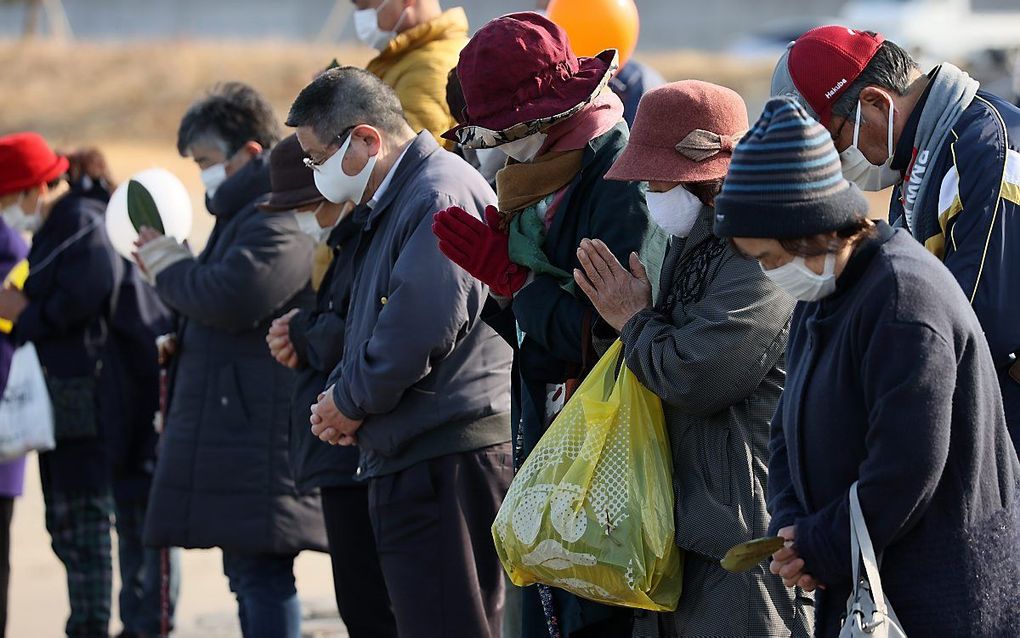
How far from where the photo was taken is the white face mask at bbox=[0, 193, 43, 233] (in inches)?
252

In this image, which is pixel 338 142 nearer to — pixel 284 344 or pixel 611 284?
pixel 284 344

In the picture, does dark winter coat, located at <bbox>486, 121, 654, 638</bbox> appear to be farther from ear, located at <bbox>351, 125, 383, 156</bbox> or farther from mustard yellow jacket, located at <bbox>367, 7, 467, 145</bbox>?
mustard yellow jacket, located at <bbox>367, 7, 467, 145</bbox>

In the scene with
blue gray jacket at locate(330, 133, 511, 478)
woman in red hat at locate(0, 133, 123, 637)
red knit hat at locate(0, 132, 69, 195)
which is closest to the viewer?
blue gray jacket at locate(330, 133, 511, 478)

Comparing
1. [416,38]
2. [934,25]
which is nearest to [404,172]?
[416,38]

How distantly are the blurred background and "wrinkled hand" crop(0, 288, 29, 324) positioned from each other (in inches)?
122

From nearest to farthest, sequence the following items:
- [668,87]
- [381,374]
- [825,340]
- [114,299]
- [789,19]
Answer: [825,340] → [668,87] → [381,374] → [114,299] → [789,19]

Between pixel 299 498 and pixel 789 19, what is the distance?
31982 millimetres

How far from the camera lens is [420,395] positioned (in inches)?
160

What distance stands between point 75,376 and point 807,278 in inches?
163

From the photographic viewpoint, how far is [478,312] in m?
4.13

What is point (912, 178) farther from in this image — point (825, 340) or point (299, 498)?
point (299, 498)

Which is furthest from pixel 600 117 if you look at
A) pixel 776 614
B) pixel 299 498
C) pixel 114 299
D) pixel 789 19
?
pixel 789 19

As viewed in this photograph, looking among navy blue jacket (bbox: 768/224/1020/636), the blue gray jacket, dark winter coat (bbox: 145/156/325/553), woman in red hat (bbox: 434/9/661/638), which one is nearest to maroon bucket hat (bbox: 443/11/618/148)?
woman in red hat (bbox: 434/9/661/638)

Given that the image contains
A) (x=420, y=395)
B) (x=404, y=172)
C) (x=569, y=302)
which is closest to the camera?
(x=569, y=302)
